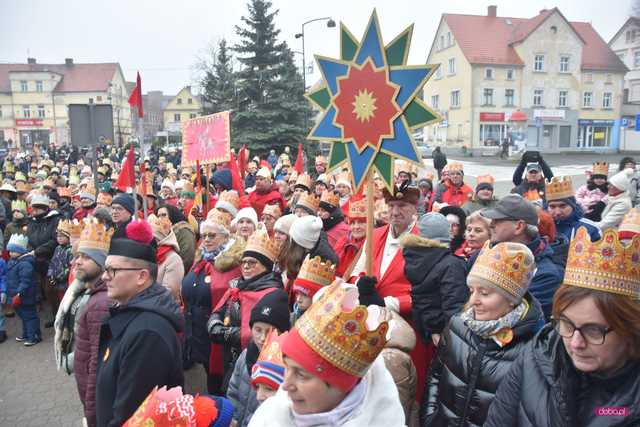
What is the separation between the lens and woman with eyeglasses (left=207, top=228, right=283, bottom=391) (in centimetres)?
398

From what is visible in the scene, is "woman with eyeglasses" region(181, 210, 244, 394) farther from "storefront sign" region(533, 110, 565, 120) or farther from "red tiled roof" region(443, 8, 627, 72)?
"storefront sign" region(533, 110, 565, 120)

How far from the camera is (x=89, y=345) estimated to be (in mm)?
3291

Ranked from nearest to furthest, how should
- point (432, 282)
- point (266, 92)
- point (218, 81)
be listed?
point (432, 282)
point (266, 92)
point (218, 81)

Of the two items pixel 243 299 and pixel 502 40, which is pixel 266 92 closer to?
pixel 243 299

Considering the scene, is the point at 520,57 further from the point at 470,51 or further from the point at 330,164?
the point at 330,164

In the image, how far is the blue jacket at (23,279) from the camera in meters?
7.09

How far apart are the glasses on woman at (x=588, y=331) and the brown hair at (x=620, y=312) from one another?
0.04m

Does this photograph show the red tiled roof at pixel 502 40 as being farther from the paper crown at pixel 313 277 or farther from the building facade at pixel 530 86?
the paper crown at pixel 313 277

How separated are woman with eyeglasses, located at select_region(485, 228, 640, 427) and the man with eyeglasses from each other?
1903 millimetres

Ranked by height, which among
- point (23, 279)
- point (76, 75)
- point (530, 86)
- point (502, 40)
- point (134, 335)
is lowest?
point (23, 279)

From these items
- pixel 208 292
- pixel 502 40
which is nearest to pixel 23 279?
pixel 208 292

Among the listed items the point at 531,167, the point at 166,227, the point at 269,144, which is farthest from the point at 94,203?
the point at 269,144

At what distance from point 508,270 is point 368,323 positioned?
3.57 ft

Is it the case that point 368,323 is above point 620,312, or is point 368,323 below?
below
